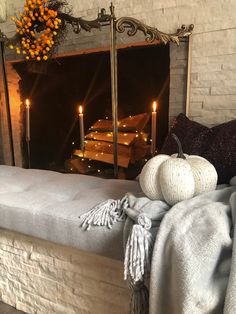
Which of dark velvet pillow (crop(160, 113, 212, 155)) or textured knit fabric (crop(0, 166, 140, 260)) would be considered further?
dark velvet pillow (crop(160, 113, 212, 155))

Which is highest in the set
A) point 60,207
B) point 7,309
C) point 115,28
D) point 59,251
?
point 115,28

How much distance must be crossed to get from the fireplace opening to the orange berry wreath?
295 mm

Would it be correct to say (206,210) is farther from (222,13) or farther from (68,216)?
(222,13)

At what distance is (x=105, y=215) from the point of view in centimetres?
84

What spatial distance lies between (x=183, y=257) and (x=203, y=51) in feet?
4.28

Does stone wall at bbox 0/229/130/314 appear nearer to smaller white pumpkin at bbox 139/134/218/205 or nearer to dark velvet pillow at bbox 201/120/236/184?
smaller white pumpkin at bbox 139/134/218/205

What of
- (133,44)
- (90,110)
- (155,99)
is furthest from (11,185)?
(133,44)

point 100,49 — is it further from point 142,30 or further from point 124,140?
point 124,140

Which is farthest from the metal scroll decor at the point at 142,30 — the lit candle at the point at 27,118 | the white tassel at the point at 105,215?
the lit candle at the point at 27,118

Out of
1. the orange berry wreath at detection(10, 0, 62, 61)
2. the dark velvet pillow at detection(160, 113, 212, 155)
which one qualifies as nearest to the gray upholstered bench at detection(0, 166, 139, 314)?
the dark velvet pillow at detection(160, 113, 212, 155)

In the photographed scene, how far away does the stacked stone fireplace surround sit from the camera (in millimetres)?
961

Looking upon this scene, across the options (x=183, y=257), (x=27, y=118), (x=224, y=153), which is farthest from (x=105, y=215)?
(x=27, y=118)

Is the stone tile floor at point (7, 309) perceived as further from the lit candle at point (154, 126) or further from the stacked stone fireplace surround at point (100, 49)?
the lit candle at point (154, 126)

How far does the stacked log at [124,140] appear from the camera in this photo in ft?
5.74
